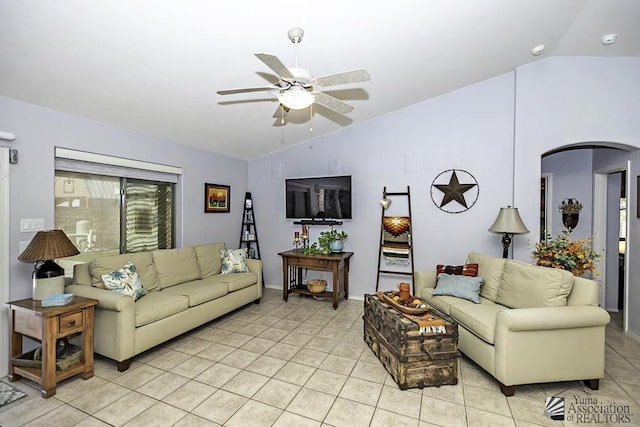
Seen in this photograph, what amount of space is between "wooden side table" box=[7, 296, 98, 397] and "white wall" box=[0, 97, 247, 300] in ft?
1.25

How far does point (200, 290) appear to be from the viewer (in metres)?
3.49

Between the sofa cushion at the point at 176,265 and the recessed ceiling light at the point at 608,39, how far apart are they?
5.30 m

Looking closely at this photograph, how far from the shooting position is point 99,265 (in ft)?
9.91

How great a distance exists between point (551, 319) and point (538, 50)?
9.44ft

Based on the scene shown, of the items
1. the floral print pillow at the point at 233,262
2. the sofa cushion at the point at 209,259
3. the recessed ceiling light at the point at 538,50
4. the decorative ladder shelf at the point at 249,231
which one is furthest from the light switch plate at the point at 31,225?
the recessed ceiling light at the point at 538,50

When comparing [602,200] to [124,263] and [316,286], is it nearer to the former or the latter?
[316,286]

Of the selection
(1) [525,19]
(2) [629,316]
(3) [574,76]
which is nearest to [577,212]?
(2) [629,316]

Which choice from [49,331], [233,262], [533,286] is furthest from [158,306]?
[533,286]

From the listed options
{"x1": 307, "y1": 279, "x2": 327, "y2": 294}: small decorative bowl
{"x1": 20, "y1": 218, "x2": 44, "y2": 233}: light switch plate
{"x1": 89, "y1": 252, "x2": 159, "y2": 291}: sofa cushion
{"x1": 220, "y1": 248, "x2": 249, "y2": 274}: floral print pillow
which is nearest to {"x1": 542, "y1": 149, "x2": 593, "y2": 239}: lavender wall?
{"x1": 307, "y1": 279, "x2": 327, "y2": 294}: small decorative bowl

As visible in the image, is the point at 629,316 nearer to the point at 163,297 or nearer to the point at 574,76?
the point at 574,76

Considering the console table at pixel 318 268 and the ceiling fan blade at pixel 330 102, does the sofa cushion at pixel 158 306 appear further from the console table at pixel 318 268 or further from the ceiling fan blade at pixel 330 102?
the ceiling fan blade at pixel 330 102

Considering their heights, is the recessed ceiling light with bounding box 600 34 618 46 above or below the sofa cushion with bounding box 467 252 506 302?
above

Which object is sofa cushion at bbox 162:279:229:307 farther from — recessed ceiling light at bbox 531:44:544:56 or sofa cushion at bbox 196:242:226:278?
recessed ceiling light at bbox 531:44:544:56

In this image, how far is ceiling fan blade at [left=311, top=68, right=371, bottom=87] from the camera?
194cm
